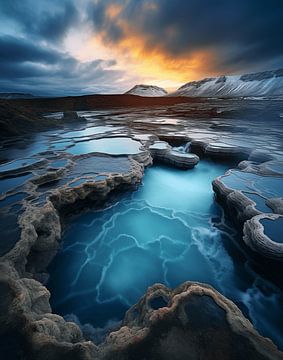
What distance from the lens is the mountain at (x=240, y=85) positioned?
379ft

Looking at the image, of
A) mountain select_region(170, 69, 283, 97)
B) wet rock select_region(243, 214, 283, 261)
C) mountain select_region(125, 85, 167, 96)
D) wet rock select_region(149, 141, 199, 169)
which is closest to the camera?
wet rock select_region(243, 214, 283, 261)

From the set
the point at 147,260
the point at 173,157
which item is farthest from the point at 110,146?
the point at 147,260

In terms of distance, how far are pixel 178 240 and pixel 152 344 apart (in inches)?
143

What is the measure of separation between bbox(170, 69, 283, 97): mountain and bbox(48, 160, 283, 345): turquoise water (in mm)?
123561

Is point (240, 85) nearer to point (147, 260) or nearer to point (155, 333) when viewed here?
point (147, 260)

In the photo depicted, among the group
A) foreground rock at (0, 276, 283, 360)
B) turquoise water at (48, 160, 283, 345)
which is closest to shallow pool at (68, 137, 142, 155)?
turquoise water at (48, 160, 283, 345)

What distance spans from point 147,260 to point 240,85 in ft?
524

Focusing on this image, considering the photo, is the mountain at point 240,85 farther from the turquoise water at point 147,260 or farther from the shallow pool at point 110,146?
the turquoise water at point 147,260

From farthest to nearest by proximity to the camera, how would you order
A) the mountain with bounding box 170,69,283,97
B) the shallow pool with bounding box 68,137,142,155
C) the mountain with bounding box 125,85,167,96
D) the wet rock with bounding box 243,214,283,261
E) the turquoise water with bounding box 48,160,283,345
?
the mountain with bounding box 125,85,167,96 → the mountain with bounding box 170,69,283,97 → the shallow pool with bounding box 68,137,142,155 → the turquoise water with bounding box 48,160,283,345 → the wet rock with bounding box 243,214,283,261

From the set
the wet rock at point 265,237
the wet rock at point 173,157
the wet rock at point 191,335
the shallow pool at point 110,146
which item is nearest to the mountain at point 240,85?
the shallow pool at point 110,146

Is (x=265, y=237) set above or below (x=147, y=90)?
above

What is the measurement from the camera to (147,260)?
5066 millimetres

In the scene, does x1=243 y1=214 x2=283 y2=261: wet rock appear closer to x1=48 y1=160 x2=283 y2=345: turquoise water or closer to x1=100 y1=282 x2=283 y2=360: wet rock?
x1=48 y1=160 x2=283 y2=345: turquoise water

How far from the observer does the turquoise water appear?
13.2ft
